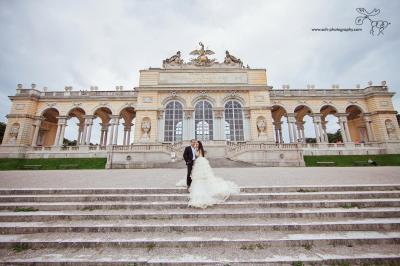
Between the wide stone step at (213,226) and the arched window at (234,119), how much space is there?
21.2 m

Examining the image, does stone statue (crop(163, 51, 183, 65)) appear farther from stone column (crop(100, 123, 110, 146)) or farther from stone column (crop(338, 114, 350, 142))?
stone column (crop(338, 114, 350, 142))

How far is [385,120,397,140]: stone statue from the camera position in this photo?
26498mm

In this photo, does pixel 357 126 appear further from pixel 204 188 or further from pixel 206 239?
pixel 206 239

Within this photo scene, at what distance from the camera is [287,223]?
4164mm

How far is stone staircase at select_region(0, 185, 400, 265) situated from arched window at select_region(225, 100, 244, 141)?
19.7 metres

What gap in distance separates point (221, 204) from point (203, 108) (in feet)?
71.2

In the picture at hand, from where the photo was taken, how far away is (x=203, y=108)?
26.1m

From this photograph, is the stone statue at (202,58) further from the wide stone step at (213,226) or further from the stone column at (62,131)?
the wide stone step at (213,226)

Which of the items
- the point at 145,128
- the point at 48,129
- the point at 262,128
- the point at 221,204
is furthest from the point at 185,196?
the point at 48,129

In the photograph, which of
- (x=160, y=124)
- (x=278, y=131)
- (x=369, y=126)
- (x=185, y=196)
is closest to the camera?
(x=185, y=196)

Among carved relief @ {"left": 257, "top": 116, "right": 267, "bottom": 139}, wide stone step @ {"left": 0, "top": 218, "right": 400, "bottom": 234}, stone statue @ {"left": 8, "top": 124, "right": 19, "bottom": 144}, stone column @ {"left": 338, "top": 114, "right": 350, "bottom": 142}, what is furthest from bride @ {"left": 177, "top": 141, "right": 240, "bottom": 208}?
stone statue @ {"left": 8, "top": 124, "right": 19, "bottom": 144}

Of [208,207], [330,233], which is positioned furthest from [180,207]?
[330,233]

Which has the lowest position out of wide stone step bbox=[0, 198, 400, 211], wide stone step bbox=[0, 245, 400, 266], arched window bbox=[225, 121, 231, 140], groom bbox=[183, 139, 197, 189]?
wide stone step bbox=[0, 245, 400, 266]

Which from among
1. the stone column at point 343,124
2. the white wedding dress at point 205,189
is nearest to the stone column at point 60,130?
the white wedding dress at point 205,189
